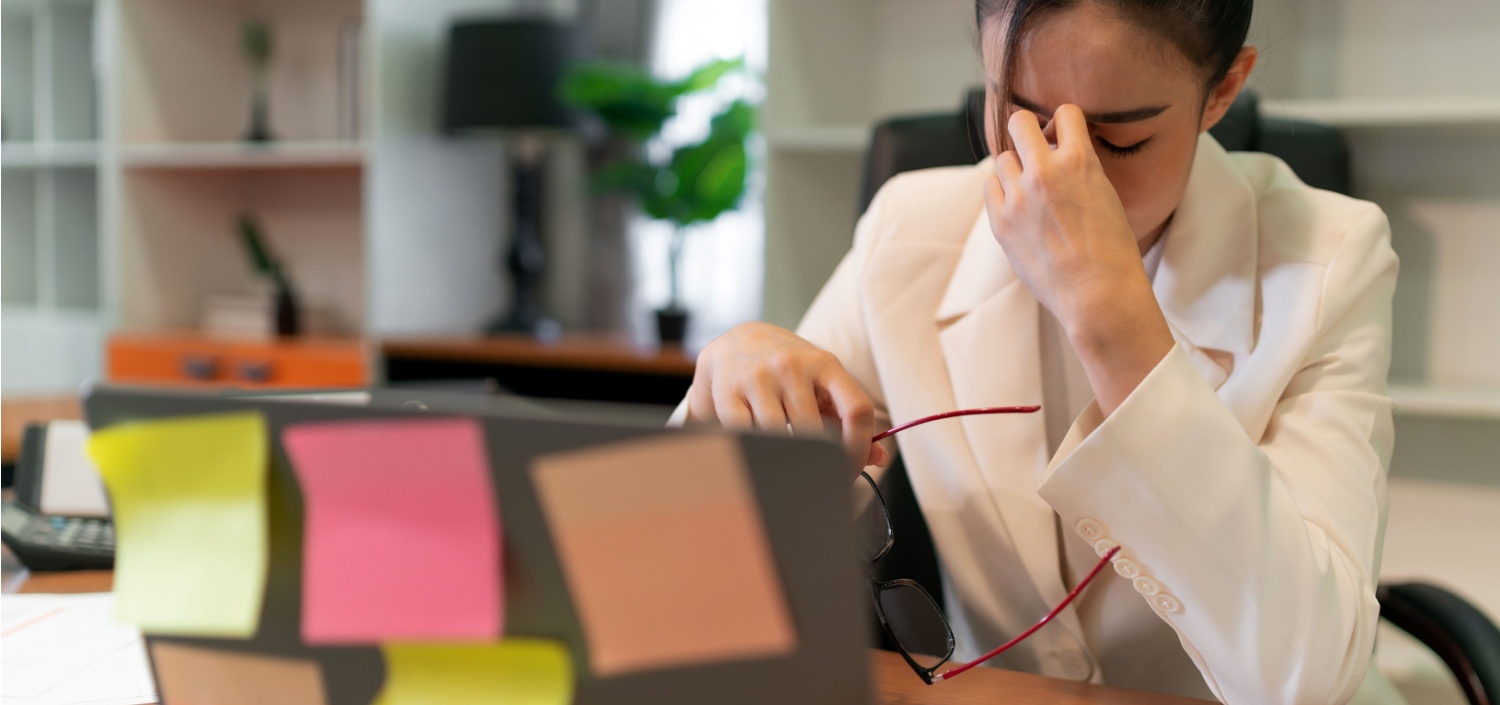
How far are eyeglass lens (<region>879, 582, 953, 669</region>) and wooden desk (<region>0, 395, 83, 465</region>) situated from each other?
0.99 meters

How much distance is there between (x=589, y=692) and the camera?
0.49m

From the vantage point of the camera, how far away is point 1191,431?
72 centimetres

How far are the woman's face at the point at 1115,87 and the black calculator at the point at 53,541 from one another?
794 mm

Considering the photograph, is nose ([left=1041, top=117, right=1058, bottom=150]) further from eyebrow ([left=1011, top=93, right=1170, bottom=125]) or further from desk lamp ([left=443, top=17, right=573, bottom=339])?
desk lamp ([left=443, top=17, right=573, bottom=339])

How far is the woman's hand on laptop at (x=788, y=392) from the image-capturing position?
0.74 metres

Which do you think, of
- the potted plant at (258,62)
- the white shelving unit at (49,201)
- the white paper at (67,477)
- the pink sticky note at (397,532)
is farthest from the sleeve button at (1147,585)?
the white shelving unit at (49,201)

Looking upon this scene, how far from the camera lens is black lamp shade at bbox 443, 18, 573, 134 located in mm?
2605

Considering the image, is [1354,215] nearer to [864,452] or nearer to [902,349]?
[902,349]

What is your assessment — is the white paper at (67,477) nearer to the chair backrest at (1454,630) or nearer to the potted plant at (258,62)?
the chair backrest at (1454,630)

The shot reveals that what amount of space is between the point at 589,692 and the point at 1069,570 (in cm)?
62

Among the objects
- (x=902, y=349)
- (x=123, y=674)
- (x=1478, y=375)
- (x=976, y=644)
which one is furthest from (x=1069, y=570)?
(x=1478, y=375)

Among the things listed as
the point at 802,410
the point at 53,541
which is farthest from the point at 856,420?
the point at 53,541

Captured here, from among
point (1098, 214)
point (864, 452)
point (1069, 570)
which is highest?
point (1098, 214)

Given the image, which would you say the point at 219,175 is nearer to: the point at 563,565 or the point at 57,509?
the point at 57,509
